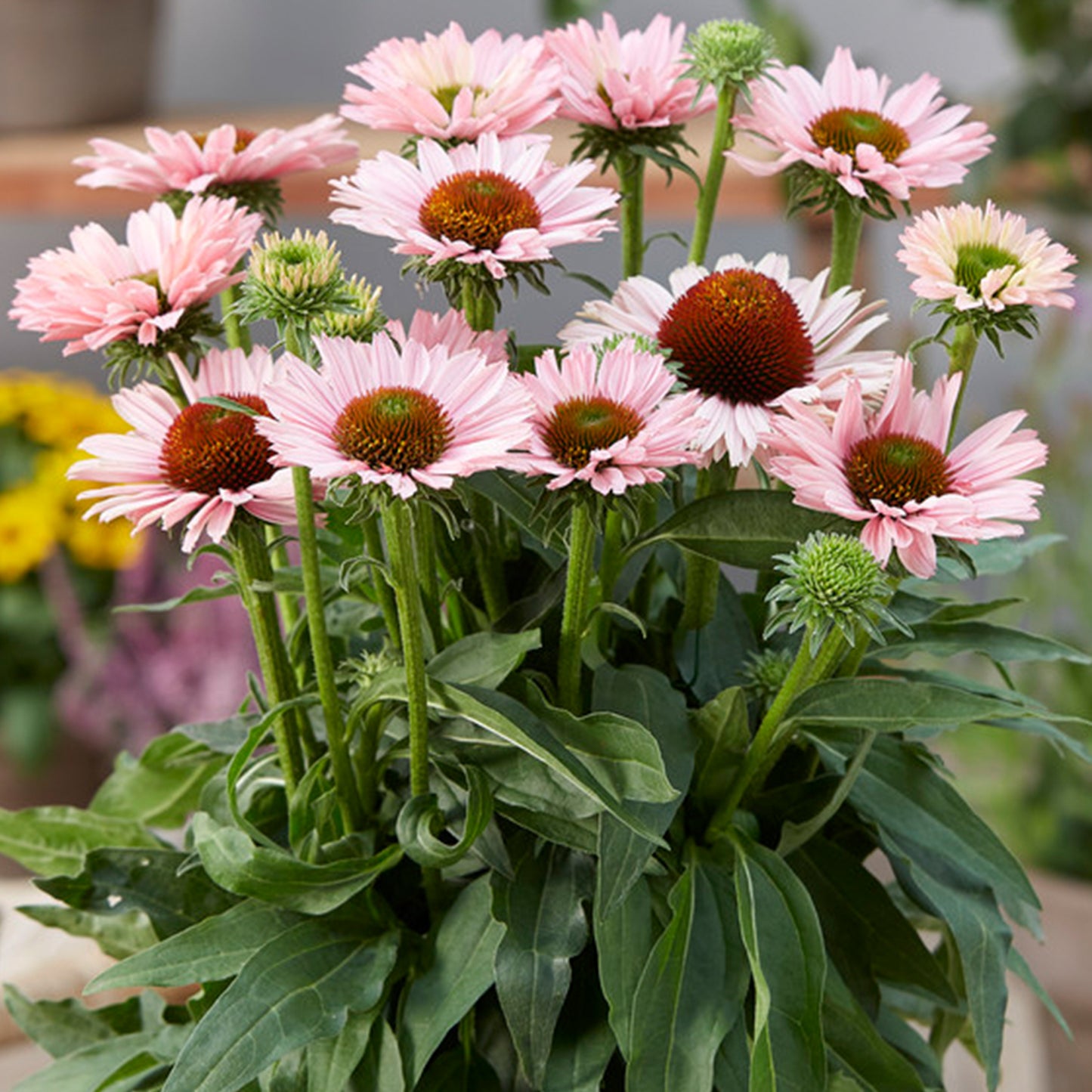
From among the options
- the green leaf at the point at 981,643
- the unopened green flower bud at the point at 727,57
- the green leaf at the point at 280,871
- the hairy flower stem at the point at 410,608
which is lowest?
the green leaf at the point at 280,871

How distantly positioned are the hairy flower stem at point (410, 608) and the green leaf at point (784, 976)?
9 centimetres

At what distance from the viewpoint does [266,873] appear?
1.25 feet

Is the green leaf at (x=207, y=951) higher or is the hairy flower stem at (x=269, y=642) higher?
the hairy flower stem at (x=269, y=642)

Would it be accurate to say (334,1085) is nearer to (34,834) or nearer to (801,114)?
(34,834)

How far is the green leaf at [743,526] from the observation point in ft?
1.25

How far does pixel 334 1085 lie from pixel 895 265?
152cm

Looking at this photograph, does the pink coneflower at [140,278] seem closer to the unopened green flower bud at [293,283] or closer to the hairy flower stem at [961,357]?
the unopened green flower bud at [293,283]

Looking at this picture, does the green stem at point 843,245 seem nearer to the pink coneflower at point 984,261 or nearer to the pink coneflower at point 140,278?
the pink coneflower at point 984,261

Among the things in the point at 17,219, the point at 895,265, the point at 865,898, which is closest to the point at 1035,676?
the point at 895,265

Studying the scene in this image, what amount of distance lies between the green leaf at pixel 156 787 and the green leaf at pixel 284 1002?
4.4 inches

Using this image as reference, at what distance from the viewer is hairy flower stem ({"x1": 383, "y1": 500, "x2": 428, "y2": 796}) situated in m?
0.33

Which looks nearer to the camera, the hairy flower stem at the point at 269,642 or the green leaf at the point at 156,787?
the hairy flower stem at the point at 269,642

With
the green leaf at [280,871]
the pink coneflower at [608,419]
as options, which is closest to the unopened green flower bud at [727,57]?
the pink coneflower at [608,419]

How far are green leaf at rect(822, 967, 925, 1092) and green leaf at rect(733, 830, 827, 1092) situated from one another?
0.09 feet
